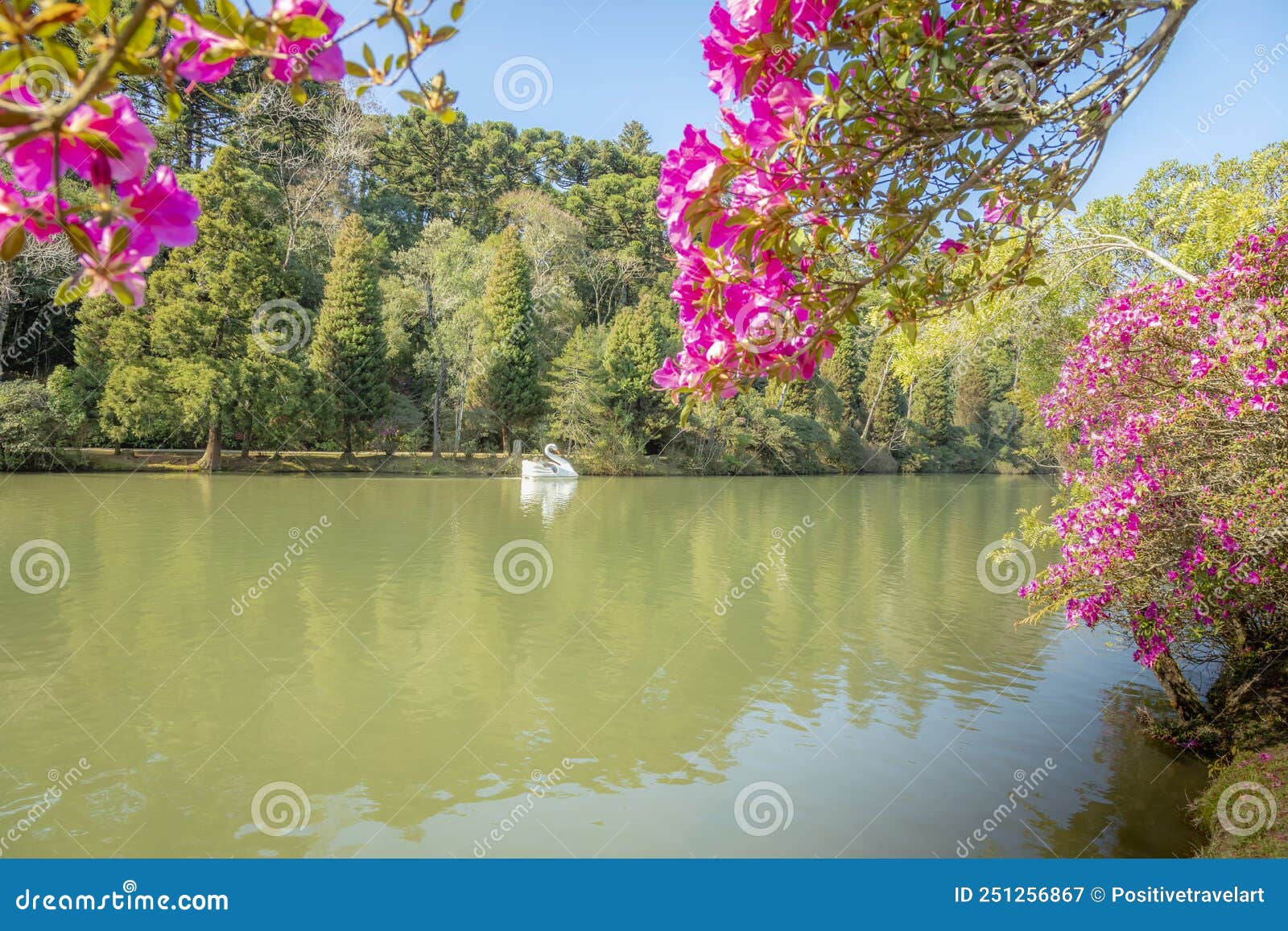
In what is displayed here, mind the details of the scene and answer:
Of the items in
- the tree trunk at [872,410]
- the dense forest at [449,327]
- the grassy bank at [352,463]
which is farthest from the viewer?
the tree trunk at [872,410]

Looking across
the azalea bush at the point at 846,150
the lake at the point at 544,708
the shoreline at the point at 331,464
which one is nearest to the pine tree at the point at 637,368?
the shoreline at the point at 331,464

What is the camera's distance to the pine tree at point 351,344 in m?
26.8

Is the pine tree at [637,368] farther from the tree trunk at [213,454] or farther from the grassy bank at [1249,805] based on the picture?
the grassy bank at [1249,805]

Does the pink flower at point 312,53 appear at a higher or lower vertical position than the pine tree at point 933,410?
lower

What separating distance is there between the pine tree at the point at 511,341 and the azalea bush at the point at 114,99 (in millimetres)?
29780

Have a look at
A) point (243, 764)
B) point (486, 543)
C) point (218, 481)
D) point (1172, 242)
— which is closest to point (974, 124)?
point (243, 764)

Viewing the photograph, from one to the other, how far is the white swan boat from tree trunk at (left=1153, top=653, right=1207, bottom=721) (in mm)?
21925

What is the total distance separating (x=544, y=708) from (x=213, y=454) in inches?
834

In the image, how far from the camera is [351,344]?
88.7 ft

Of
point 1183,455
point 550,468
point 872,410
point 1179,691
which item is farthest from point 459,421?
point 1183,455

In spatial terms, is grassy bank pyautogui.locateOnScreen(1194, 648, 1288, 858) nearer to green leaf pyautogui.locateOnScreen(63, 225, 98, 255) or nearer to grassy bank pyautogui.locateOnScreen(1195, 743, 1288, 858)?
grassy bank pyautogui.locateOnScreen(1195, 743, 1288, 858)

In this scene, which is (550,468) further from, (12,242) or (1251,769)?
(12,242)

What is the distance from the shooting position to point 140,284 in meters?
1.11

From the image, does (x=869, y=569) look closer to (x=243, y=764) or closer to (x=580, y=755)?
(x=580, y=755)
